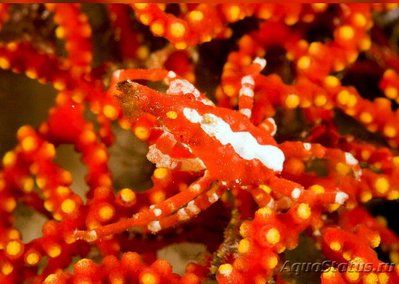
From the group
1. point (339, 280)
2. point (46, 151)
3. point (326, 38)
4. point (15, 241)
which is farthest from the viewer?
point (326, 38)

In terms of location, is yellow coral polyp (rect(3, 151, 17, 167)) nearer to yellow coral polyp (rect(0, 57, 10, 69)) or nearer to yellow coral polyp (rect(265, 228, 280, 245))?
yellow coral polyp (rect(0, 57, 10, 69))

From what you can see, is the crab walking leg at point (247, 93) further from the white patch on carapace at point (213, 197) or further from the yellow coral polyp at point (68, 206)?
the yellow coral polyp at point (68, 206)

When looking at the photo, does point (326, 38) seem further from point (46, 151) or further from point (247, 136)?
point (46, 151)

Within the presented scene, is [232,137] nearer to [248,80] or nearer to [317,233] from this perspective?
[248,80]

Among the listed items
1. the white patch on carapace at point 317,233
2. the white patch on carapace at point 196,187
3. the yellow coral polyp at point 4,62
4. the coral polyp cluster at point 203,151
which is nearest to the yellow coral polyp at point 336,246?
the coral polyp cluster at point 203,151

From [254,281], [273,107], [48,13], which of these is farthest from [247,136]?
[48,13]

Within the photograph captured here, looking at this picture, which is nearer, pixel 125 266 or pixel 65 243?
pixel 125 266

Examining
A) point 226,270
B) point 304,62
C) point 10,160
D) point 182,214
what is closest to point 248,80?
point 304,62

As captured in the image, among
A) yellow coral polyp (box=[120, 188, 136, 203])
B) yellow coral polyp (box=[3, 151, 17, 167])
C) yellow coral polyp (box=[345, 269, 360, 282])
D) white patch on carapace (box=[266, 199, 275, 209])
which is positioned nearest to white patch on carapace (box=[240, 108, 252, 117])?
white patch on carapace (box=[266, 199, 275, 209])
